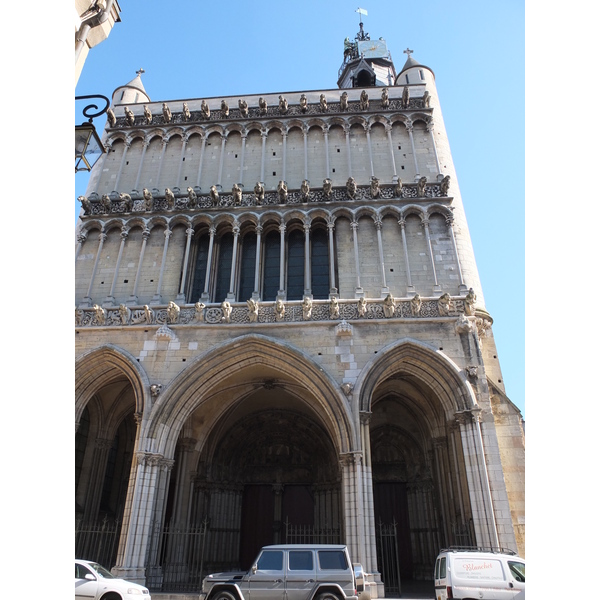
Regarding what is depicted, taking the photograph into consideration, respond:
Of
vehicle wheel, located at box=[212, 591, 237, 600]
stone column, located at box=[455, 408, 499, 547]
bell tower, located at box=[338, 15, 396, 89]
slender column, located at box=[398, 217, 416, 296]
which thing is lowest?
vehicle wheel, located at box=[212, 591, 237, 600]

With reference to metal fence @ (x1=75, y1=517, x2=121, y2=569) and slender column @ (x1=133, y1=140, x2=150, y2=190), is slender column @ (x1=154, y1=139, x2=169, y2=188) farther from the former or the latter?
metal fence @ (x1=75, y1=517, x2=121, y2=569)

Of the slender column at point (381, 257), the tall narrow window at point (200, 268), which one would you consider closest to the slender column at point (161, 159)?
the tall narrow window at point (200, 268)

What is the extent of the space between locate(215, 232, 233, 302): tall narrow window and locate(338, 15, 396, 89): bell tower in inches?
679

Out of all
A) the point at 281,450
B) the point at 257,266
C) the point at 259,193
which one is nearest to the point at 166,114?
the point at 259,193

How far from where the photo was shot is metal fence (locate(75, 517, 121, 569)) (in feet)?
43.2

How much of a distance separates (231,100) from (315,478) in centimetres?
1548

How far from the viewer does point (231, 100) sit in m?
19.8

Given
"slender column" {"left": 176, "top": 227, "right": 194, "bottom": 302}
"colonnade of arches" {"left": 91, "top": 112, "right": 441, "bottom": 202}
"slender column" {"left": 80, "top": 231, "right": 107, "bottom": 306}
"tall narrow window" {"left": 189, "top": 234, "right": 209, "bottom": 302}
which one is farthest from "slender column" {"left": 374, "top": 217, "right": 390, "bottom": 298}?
"slender column" {"left": 80, "top": 231, "right": 107, "bottom": 306}

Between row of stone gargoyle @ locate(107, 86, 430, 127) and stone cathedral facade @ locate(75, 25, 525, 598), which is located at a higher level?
row of stone gargoyle @ locate(107, 86, 430, 127)

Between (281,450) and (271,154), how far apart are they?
36.4ft
